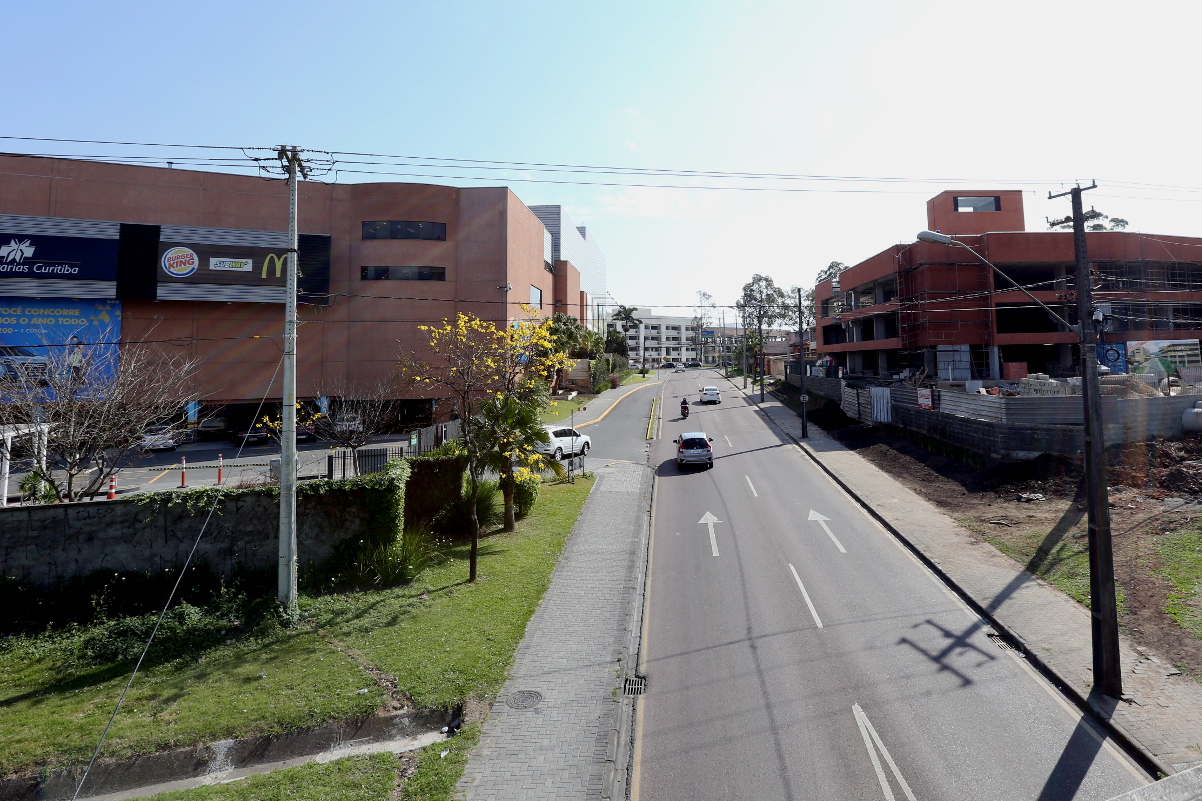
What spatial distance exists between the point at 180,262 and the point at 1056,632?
143 ft

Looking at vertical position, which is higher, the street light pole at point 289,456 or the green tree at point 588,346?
the green tree at point 588,346

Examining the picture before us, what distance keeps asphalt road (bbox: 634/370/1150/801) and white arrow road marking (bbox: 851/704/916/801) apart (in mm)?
20

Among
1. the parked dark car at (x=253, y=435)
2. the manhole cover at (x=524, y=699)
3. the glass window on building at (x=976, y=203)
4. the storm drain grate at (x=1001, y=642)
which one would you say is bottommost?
the manhole cover at (x=524, y=699)

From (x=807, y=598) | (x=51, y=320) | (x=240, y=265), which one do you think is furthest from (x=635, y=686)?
(x=51, y=320)

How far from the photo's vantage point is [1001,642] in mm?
10172

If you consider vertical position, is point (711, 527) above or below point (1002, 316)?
below

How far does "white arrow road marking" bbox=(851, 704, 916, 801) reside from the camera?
6.70 meters

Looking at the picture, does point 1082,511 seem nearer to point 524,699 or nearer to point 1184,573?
point 1184,573

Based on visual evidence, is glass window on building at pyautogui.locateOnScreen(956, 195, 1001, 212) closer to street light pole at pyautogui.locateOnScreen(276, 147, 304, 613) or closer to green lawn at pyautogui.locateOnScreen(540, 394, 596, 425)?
green lawn at pyautogui.locateOnScreen(540, 394, 596, 425)

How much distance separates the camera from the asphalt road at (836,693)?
692cm

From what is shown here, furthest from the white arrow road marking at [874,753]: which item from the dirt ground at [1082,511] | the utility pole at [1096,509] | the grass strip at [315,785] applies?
the grass strip at [315,785]

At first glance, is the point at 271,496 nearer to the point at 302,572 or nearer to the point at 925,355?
the point at 302,572

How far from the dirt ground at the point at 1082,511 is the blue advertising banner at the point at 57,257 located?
1685 inches

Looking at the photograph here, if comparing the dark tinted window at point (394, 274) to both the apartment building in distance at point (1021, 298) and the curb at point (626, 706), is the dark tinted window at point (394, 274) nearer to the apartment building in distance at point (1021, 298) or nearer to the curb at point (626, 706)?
the curb at point (626, 706)
